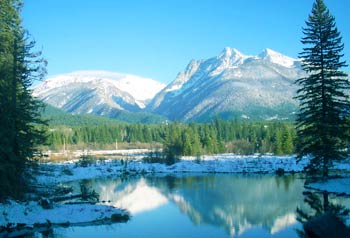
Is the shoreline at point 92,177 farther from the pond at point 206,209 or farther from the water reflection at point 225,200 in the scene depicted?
the water reflection at point 225,200

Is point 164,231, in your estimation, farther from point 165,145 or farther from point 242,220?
point 165,145

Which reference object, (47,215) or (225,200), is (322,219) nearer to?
(47,215)

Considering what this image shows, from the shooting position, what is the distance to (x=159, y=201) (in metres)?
39.4

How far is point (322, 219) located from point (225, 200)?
18.1 meters

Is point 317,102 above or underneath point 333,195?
above

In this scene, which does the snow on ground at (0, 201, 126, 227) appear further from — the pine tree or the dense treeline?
the pine tree

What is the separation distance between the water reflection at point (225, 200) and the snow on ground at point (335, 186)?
201 centimetres

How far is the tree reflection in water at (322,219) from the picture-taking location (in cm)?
1924

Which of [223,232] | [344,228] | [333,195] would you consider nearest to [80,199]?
[223,232]

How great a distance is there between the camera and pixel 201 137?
4717 inches

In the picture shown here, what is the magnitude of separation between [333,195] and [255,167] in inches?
1429

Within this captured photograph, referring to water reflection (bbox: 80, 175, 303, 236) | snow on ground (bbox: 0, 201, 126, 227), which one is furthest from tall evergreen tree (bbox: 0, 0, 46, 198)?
water reflection (bbox: 80, 175, 303, 236)

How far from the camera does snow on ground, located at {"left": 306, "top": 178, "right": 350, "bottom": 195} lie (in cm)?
3654

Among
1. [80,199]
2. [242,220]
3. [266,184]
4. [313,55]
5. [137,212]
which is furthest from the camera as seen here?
[266,184]
